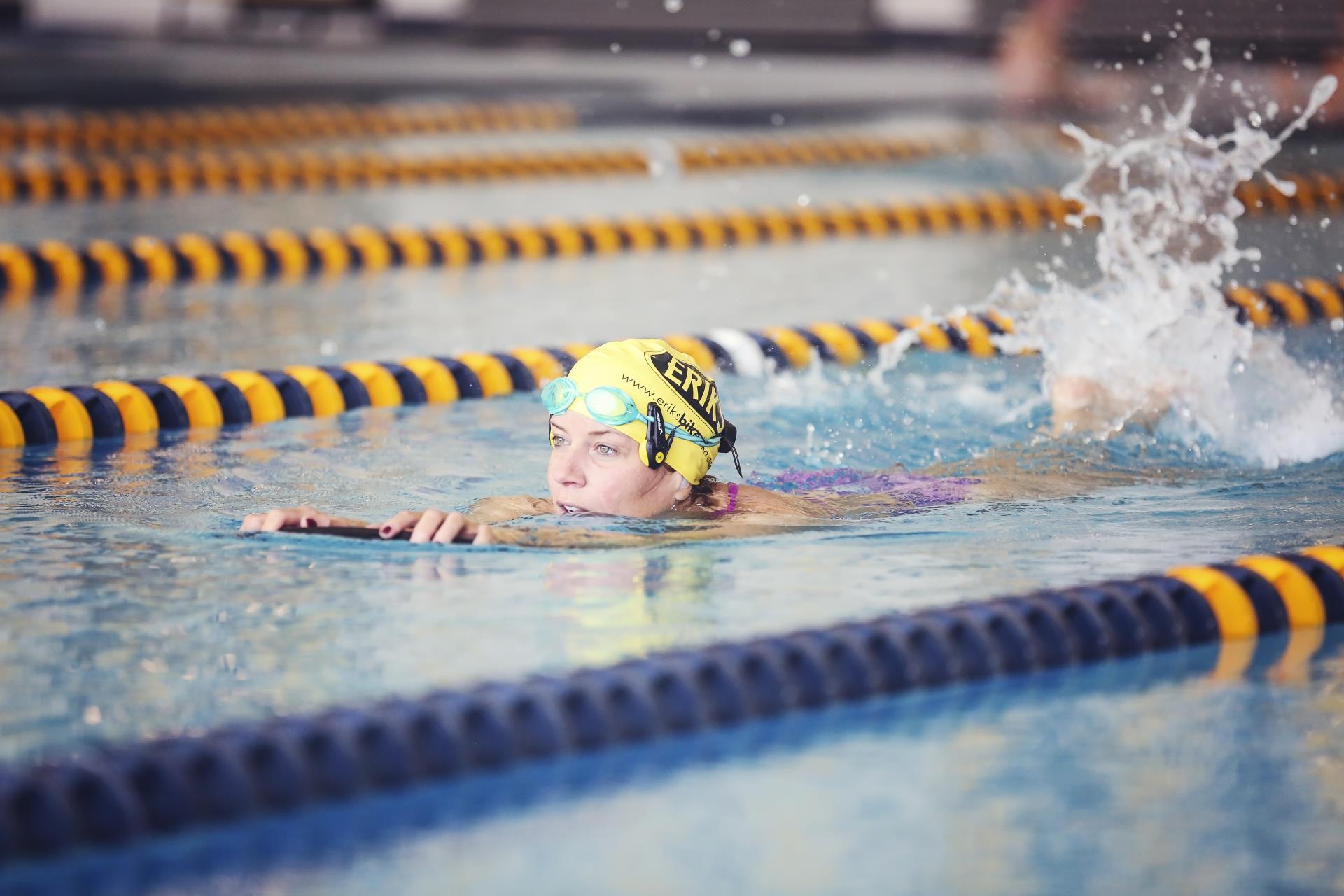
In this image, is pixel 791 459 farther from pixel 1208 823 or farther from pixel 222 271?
A: pixel 222 271

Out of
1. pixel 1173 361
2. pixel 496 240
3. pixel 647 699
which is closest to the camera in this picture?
pixel 647 699

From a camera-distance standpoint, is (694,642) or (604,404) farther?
(604,404)

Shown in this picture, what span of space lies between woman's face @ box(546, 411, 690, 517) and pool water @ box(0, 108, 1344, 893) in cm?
6

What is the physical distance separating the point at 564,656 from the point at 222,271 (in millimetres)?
4348

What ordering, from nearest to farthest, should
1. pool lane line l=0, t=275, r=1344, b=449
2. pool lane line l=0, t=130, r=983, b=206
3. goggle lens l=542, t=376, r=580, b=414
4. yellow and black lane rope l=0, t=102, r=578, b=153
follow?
goggle lens l=542, t=376, r=580, b=414 → pool lane line l=0, t=275, r=1344, b=449 → pool lane line l=0, t=130, r=983, b=206 → yellow and black lane rope l=0, t=102, r=578, b=153

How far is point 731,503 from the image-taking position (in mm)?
3857

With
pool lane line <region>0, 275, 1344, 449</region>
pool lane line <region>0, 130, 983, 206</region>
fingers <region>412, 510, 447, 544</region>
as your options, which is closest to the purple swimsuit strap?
fingers <region>412, 510, 447, 544</region>

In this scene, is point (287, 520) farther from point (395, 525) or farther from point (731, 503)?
point (731, 503)

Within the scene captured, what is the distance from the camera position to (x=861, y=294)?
6.80m

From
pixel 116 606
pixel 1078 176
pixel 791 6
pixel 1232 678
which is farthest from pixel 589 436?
pixel 791 6

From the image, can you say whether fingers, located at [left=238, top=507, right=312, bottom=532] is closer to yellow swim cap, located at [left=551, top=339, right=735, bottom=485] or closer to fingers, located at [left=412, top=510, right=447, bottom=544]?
fingers, located at [left=412, top=510, right=447, bottom=544]

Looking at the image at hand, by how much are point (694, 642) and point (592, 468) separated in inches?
29.0

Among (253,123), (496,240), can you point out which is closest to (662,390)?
(496,240)

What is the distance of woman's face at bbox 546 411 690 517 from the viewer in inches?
143
